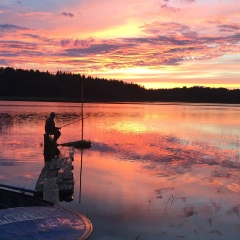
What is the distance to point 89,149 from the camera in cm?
2100

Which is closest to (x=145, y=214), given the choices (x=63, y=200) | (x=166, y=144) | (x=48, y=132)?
(x=63, y=200)

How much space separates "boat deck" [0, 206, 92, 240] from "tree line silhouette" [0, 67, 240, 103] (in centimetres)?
13007

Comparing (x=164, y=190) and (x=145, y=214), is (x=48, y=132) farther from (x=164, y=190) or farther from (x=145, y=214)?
(x=145, y=214)

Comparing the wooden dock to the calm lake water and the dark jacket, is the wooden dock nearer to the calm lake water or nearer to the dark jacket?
the calm lake water

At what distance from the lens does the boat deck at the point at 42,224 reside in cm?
586

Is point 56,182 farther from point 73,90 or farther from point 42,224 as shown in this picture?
point 73,90

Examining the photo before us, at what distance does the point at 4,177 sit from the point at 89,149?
8.18 m

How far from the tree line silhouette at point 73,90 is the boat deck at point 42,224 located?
5121 inches

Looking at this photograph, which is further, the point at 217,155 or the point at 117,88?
the point at 117,88

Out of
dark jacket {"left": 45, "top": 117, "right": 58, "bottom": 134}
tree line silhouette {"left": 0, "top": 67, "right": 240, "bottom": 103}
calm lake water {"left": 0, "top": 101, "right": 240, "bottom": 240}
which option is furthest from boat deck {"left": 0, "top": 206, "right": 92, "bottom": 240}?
tree line silhouette {"left": 0, "top": 67, "right": 240, "bottom": 103}

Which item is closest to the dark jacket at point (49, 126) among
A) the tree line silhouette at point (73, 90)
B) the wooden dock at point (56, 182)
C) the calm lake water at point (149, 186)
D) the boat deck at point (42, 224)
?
the calm lake water at point (149, 186)

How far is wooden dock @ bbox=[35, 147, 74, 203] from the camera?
888 cm

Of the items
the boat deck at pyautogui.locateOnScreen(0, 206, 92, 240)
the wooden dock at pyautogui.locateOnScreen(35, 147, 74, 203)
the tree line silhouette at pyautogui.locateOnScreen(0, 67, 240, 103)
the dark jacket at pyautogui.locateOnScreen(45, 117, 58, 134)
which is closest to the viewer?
the boat deck at pyautogui.locateOnScreen(0, 206, 92, 240)

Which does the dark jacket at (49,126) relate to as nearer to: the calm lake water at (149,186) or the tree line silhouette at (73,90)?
the calm lake water at (149,186)
